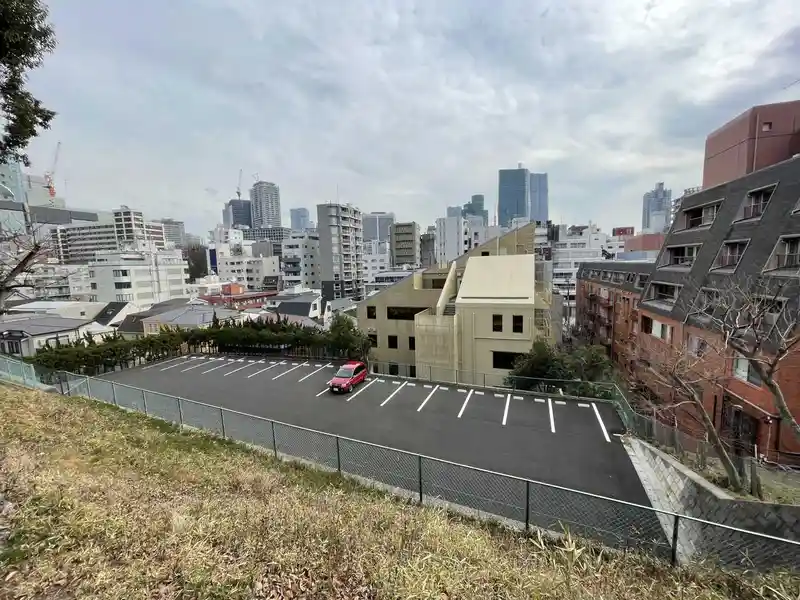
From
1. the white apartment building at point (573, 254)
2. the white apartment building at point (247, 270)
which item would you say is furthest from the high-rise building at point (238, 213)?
the white apartment building at point (573, 254)

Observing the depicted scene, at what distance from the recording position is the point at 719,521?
5844 millimetres

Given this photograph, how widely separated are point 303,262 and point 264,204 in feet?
430

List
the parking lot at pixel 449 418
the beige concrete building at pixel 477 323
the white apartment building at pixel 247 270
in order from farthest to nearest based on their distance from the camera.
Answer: the white apartment building at pixel 247 270, the beige concrete building at pixel 477 323, the parking lot at pixel 449 418

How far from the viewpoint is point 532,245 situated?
26.0 metres

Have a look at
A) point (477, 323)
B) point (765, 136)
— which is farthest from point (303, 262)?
point (765, 136)

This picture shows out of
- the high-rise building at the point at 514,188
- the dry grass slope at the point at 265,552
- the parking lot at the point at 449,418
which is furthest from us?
the high-rise building at the point at 514,188

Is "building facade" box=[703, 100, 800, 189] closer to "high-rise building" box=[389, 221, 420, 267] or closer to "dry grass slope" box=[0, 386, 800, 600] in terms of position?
"dry grass slope" box=[0, 386, 800, 600]

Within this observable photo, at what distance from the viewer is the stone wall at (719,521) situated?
4211mm

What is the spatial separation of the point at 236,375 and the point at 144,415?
8177mm

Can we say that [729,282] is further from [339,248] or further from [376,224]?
[376,224]

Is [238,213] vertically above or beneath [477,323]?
above

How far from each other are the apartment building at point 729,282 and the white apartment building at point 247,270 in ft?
212

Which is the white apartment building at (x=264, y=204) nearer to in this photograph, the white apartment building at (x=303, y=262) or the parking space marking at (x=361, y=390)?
the white apartment building at (x=303, y=262)

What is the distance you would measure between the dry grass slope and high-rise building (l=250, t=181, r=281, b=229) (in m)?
184
